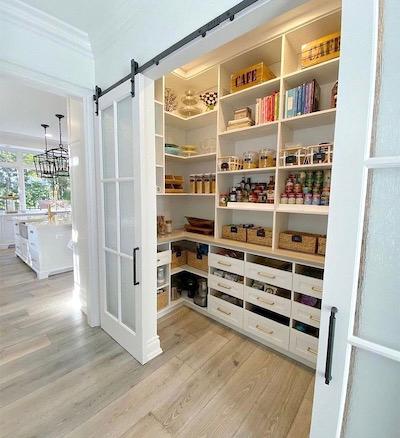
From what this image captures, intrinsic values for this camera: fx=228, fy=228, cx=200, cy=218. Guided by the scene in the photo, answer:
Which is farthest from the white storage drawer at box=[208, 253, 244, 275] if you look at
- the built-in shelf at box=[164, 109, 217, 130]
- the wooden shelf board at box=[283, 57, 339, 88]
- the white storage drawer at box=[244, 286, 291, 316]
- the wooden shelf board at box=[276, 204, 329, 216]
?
the wooden shelf board at box=[283, 57, 339, 88]

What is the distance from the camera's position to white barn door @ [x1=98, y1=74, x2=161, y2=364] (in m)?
1.66

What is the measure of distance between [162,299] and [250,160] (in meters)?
1.73

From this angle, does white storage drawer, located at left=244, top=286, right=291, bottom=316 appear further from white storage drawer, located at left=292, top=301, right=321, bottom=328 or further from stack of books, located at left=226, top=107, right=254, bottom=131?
stack of books, located at left=226, top=107, right=254, bottom=131

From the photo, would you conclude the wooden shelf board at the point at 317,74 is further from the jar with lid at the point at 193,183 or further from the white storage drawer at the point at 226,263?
the white storage drawer at the point at 226,263

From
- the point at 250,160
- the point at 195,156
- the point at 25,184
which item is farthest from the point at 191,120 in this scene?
the point at 25,184

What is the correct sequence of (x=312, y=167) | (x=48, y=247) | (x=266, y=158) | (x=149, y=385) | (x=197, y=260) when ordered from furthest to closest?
1. (x=48, y=247)
2. (x=197, y=260)
3. (x=266, y=158)
4. (x=312, y=167)
5. (x=149, y=385)

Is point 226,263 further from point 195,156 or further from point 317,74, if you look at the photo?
point 317,74

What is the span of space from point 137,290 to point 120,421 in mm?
780

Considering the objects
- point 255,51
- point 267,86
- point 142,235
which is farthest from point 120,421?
point 255,51

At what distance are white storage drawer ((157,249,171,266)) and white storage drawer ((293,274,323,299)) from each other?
1.26 m

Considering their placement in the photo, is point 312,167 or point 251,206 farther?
point 251,206

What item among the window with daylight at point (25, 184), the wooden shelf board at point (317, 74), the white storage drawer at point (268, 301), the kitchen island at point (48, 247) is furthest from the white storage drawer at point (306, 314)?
the window with daylight at point (25, 184)

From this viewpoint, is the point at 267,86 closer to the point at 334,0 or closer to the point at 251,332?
the point at 334,0

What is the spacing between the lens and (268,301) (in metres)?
1.97
